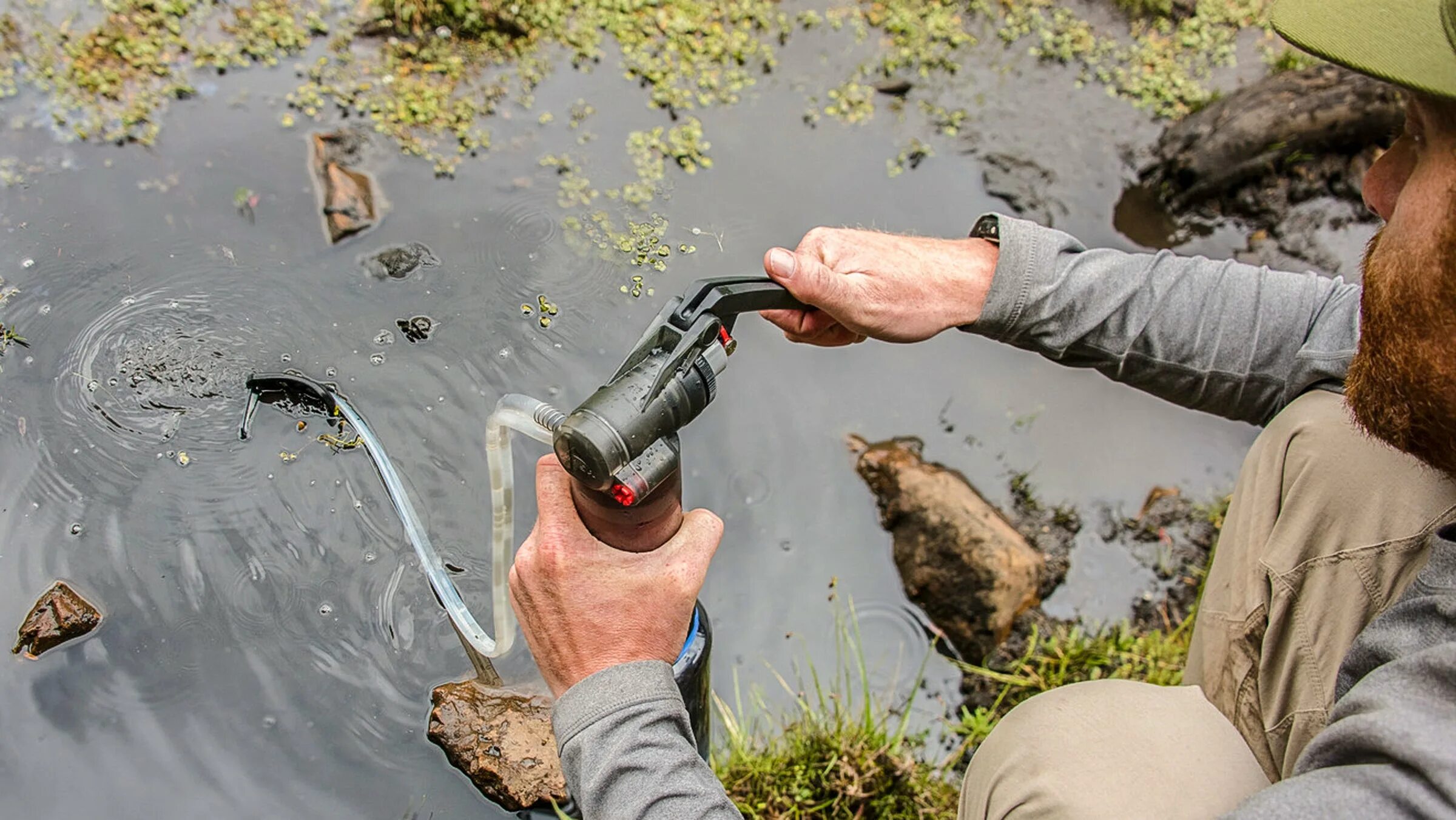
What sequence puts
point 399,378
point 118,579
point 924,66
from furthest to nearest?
point 924,66
point 399,378
point 118,579

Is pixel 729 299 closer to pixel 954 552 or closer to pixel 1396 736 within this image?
pixel 1396 736

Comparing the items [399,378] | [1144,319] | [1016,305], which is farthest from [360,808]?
[1144,319]

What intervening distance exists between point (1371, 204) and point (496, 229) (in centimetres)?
196

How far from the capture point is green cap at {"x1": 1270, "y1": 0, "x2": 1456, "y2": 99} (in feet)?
4.30

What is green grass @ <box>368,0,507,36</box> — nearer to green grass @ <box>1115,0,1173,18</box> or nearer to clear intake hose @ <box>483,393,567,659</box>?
clear intake hose @ <box>483,393,567,659</box>

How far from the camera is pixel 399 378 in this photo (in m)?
2.33

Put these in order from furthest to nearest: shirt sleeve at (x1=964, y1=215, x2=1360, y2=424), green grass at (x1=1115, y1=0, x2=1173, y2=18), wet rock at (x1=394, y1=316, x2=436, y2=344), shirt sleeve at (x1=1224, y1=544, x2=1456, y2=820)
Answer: green grass at (x1=1115, y1=0, x2=1173, y2=18), wet rock at (x1=394, y1=316, x2=436, y2=344), shirt sleeve at (x1=964, y1=215, x2=1360, y2=424), shirt sleeve at (x1=1224, y1=544, x2=1456, y2=820)

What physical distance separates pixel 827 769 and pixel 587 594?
1005 mm

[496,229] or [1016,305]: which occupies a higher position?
[1016,305]

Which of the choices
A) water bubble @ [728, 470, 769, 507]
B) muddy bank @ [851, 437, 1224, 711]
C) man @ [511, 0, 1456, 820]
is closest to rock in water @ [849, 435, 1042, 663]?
muddy bank @ [851, 437, 1224, 711]

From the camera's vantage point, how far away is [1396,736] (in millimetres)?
1182

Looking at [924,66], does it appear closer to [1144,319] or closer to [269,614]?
[1144,319]

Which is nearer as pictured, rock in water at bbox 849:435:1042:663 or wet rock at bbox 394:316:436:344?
wet rock at bbox 394:316:436:344

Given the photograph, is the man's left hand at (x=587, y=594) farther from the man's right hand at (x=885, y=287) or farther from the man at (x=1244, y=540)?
the man's right hand at (x=885, y=287)
